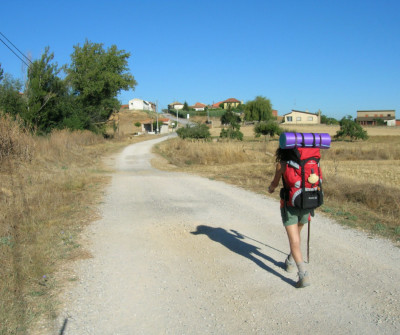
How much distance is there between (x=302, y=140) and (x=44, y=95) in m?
28.0

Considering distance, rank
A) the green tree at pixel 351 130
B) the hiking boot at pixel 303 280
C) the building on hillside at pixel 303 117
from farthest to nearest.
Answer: the building on hillside at pixel 303 117 → the green tree at pixel 351 130 → the hiking boot at pixel 303 280

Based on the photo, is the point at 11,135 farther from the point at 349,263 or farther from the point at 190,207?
the point at 349,263

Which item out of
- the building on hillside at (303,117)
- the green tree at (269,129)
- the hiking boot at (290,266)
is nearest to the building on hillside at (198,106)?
the building on hillside at (303,117)

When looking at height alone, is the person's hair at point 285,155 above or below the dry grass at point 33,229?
above

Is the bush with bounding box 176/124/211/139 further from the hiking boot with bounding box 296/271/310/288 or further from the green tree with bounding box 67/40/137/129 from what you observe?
the hiking boot with bounding box 296/271/310/288

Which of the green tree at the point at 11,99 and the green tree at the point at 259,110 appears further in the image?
the green tree at the point at 259,110

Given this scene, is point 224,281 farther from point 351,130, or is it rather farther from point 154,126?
point 154,126

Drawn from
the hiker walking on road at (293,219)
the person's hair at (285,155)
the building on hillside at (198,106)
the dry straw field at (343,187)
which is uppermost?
the building on hillside at (198,106)

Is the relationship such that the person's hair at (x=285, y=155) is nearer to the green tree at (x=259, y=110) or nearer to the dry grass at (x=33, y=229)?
the dry grass at (x=33, y=229)

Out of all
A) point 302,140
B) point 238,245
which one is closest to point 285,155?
Answer: point 302,140

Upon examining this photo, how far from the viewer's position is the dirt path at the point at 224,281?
11.4 feet

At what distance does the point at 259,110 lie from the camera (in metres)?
99.7

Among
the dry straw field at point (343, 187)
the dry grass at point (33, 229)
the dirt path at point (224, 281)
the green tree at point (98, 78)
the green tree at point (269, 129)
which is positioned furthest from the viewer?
the green tree at point (269, 129)

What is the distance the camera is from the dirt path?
137 inches
